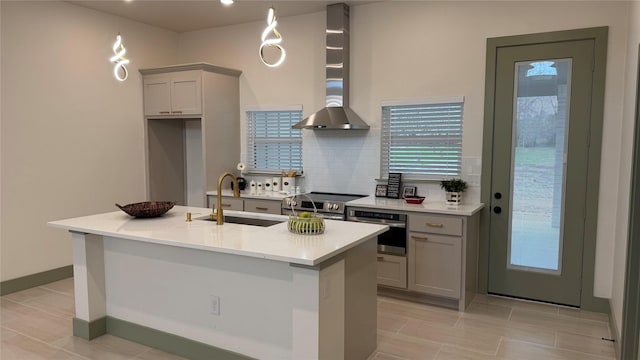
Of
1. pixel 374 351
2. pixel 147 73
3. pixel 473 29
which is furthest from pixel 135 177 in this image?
pixel 473 29

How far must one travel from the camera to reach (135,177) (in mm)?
5852

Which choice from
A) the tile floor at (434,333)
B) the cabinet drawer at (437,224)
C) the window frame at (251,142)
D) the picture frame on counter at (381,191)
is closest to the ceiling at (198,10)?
the window frame at (251,142)

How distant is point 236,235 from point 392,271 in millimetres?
2020

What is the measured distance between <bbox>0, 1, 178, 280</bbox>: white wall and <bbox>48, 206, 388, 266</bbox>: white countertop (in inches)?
67.1

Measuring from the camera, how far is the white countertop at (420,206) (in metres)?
4.09

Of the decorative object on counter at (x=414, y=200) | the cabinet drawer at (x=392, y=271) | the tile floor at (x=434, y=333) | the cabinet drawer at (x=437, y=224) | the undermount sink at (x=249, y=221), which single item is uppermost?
the decorative object on counter at (x=414, y=200)

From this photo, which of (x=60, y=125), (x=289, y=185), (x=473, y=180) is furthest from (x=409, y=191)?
(x=60, y=125)

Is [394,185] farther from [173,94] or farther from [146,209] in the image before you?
[173,94]

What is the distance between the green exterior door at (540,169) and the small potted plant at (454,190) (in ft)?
1.12

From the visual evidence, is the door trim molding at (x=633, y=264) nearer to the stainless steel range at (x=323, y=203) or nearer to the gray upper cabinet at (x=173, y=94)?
the stainless steel range at (x=323, y=203)

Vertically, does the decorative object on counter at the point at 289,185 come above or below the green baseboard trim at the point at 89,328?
above

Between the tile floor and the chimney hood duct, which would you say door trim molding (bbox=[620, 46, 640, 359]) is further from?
the chimney hood duct

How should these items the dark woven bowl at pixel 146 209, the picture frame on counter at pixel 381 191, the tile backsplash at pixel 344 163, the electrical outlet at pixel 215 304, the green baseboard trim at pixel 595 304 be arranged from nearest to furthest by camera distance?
the electrical outlet at pixel 215 304
the dark woven bowl at pixel 146 209
the green baseboard trim at pixel 595 304
the picture frame on counter at pixel 381 191
the tile backsplash at pixel 344 163

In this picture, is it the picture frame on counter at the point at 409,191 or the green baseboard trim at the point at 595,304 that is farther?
the picture frame on counter at the point at 409,191
